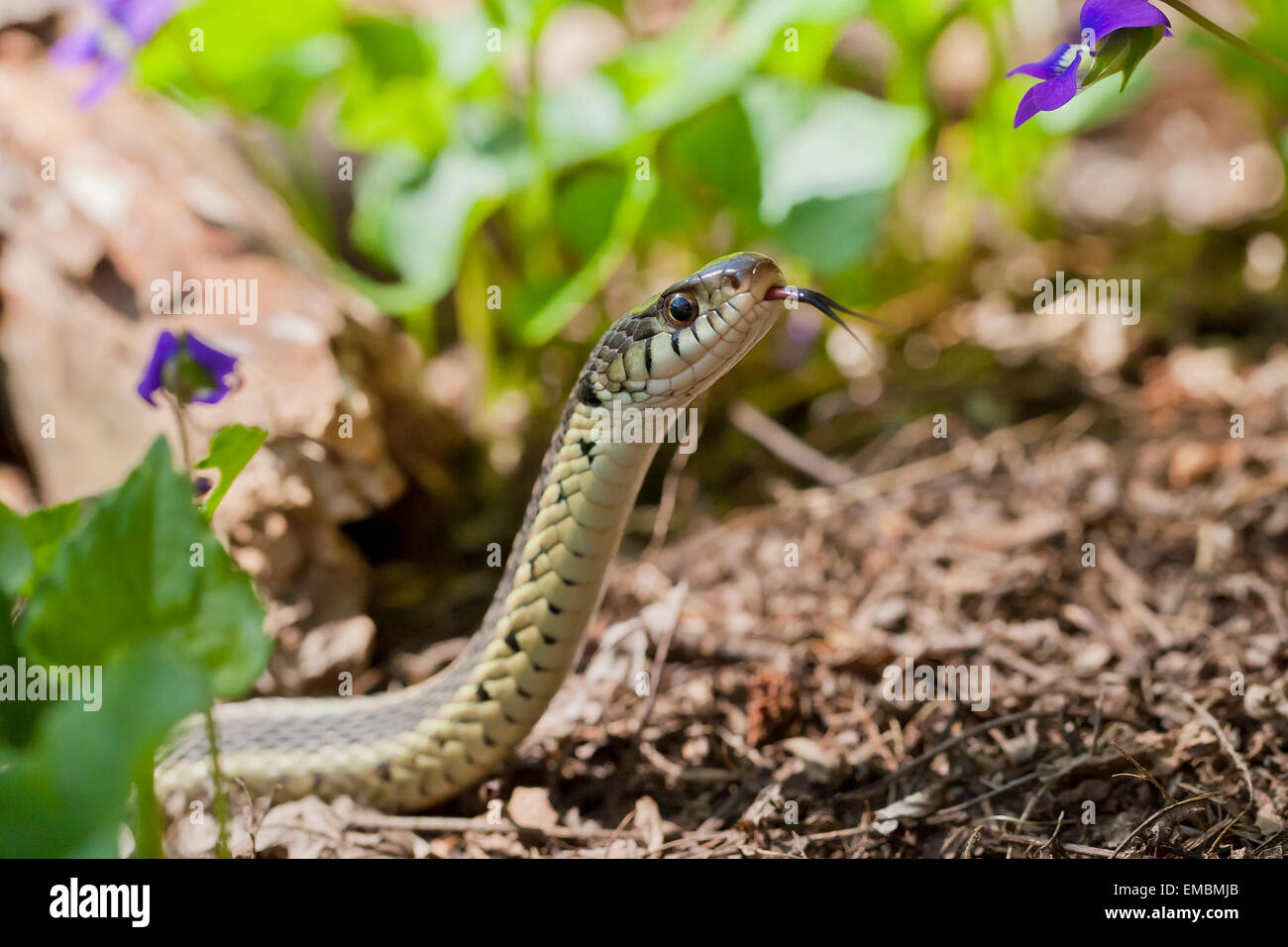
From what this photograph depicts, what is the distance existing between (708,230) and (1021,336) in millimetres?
1253

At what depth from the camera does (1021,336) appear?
4.05 meters

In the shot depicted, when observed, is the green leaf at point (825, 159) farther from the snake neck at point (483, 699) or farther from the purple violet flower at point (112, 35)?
the purple violet flower at point (112, 35)

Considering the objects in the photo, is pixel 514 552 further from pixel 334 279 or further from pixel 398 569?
pixel 334 279

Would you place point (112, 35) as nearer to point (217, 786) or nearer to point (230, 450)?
point (230, 450)

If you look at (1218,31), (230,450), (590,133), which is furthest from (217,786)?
(590,133)

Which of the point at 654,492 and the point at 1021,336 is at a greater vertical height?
the point at 1021,336

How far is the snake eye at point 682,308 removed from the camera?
Answer: 1.92 m

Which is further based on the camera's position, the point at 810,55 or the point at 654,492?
the point at 654,492

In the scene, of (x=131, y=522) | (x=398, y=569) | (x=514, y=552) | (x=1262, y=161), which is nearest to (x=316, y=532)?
(x=398, y=569)

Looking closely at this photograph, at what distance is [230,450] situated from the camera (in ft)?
5.47

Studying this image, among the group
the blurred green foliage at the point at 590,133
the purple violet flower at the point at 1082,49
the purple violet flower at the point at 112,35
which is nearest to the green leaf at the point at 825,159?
the blurred green foliage at the point at 590,133

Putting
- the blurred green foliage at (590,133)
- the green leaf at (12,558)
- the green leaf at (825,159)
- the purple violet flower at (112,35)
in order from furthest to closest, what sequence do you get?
the blurred green foliage at (590,133) < the green leaf at (825,159) < the purple violet flower at (112,35) < the green leaf at (12,558)

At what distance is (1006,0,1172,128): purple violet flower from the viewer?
60.3 inches

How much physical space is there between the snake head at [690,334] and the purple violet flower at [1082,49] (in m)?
0.48
